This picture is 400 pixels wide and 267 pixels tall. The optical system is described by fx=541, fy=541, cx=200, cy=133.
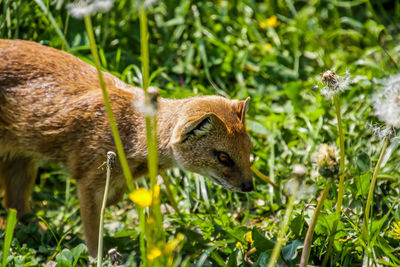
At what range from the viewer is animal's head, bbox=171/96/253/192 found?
3.22 meters

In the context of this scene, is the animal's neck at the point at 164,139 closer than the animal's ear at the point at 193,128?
No

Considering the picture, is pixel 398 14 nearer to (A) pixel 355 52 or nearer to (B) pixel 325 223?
(A) pixel 355 52

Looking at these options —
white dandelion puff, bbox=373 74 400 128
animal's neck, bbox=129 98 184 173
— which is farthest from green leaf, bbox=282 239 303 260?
animal's neck, bbox=129 98 184 173

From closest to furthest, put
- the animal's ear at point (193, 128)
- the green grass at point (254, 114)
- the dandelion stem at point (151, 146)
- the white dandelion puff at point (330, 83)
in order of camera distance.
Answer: the dandelion stem at point (151, 146) < the white dandelion puff at point (330, 83) < the green grass at point (254, 114) < the animal's ear at point (193, 128)

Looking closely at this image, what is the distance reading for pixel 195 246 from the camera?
10.6ft

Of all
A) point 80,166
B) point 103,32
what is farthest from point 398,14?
point 80,166

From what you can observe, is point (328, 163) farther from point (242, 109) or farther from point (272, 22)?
point (272, 22)

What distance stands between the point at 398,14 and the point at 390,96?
11.4 ft

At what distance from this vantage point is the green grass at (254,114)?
303cm

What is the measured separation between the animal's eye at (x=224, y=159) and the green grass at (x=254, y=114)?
308 millimetres

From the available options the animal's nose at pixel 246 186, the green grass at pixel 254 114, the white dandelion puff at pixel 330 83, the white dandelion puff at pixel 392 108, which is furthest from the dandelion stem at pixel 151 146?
the animal's nose at pixel 246 186

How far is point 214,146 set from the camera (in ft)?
10.7

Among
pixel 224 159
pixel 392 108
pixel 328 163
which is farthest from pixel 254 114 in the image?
pixel 328 163

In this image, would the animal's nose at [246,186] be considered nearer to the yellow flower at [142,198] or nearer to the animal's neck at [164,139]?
the animal's neck at [164,139]
